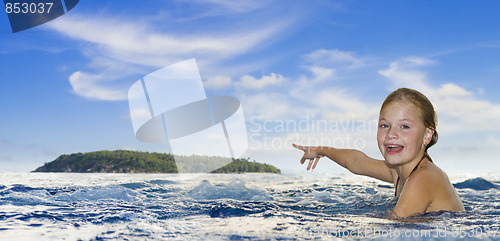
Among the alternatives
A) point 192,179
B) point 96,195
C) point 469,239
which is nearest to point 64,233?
point 96,195

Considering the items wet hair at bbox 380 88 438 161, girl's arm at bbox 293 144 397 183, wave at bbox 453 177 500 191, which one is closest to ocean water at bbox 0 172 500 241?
girl's arm at bbox 293 144 397 183

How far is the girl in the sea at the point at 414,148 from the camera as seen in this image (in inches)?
139

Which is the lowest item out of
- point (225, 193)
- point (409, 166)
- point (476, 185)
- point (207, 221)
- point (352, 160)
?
point (207, 221)

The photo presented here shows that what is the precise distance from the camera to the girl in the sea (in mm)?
3529

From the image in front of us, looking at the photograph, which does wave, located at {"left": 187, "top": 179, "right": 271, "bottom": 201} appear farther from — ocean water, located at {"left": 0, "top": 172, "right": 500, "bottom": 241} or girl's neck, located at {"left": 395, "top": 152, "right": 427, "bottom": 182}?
girl's neck, located at {"left": 395, "top": 152, "right": 427, "bottom": 182}

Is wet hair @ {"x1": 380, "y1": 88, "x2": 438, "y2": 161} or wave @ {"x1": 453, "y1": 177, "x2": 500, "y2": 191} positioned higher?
wet hair @ {"x1": 380, "y1": 88, "x2": 438, "y2": 161}

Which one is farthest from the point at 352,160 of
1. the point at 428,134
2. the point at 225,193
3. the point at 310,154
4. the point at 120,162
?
the point at 120,162

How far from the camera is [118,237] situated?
9.93ft

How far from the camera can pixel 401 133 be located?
3588mm

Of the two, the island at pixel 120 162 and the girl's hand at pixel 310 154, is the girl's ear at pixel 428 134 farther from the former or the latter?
the island at pixel 120 162

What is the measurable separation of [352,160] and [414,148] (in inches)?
68.9

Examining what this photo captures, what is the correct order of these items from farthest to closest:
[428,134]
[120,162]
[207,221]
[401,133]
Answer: [120,162], [207,221], [428,134], [401,133]

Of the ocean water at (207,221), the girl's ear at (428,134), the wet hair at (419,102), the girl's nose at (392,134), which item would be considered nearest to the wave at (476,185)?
the ocean water at (207,221)

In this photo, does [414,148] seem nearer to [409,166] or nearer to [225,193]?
[409,166]
